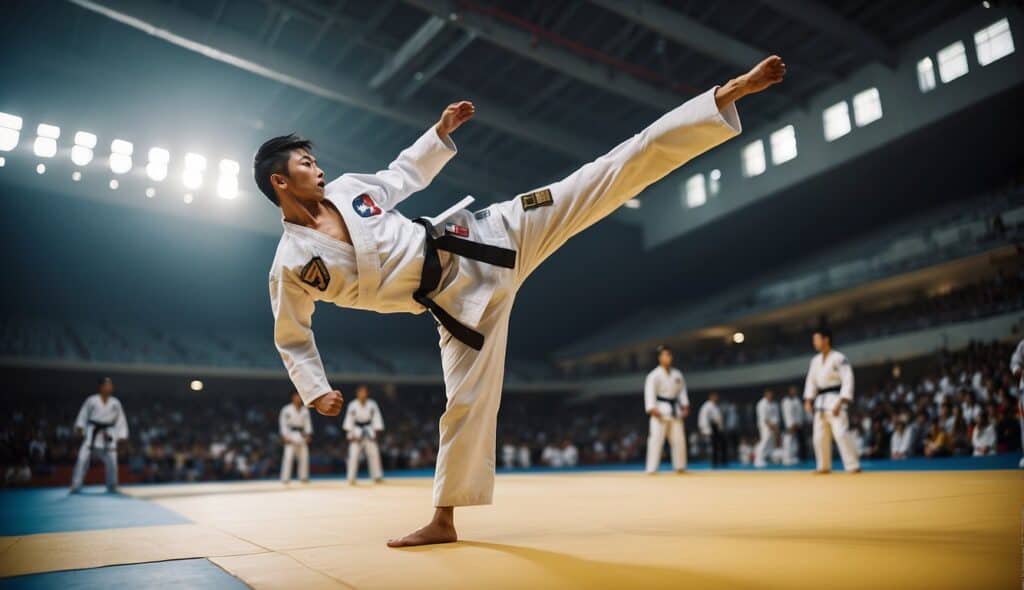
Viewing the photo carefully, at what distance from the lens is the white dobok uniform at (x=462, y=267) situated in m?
1.85

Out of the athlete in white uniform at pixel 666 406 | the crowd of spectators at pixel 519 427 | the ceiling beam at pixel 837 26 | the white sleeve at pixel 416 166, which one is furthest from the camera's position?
the ceiling beam at pixel 837 26

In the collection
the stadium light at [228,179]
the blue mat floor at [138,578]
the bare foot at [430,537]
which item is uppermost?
the stadium light at [228,179]

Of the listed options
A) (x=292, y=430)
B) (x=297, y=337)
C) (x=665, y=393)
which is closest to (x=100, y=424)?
(x=292, y=430)

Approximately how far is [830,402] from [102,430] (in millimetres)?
7941

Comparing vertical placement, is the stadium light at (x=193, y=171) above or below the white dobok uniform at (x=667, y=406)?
above

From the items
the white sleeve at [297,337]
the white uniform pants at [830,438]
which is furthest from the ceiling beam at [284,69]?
the white sleeve at [297,337]

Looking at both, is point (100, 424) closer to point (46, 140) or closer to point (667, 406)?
point (667, 406)

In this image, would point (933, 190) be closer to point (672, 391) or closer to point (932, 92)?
point (932, 92)

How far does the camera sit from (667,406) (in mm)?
7855

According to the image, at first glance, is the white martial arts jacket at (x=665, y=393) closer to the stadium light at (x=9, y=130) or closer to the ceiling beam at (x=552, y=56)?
the ceiling beam at (x=552, y=56)

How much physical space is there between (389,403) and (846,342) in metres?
11.8

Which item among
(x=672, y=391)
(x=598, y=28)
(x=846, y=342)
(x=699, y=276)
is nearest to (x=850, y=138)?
(x=846, y=342)

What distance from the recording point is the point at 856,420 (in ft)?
37.8

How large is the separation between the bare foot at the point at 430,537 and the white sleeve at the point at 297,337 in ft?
1.53
